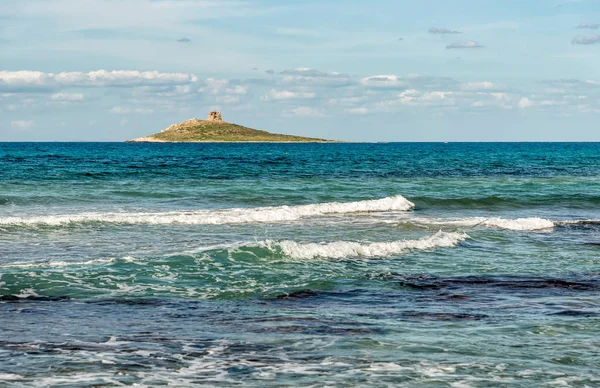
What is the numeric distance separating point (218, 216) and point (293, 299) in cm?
1576

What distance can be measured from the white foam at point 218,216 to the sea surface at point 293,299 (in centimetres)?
15

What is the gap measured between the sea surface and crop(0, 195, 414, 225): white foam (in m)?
0.15

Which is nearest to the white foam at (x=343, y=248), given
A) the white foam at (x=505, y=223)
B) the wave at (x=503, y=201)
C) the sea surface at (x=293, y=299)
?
the sea surface at (x=293, y=299)

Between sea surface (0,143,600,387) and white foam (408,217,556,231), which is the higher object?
white foam (408,217,556,231)

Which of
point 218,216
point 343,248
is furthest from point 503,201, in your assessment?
point 343,248

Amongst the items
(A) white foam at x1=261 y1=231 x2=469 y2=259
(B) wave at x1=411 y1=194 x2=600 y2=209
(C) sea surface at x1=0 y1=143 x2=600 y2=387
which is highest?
(B) wave at x1=411 y1=194 x2=600 y2=209

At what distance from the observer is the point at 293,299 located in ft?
48.0

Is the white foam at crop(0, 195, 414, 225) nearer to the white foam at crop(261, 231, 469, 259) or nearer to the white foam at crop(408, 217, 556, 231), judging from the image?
the white foam at crop(408, 217, 556, 231)

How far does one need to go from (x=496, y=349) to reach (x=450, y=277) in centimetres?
601

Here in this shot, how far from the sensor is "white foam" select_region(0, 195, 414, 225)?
2758 cm

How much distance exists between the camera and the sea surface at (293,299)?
10.1m

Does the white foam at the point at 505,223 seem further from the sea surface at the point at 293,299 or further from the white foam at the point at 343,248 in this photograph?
the white foam at the point at 343,248

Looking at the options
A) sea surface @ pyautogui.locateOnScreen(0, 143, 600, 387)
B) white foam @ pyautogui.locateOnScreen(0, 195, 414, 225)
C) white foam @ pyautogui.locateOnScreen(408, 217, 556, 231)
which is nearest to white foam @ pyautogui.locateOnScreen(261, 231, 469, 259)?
sea surface @ pyautogui.locateOnScreen(0, 143, 600, 387)

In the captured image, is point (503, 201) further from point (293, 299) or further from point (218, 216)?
point (293, 299)
